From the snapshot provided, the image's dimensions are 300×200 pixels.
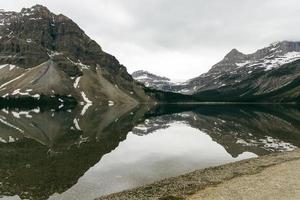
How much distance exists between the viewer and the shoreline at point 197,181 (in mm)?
48719

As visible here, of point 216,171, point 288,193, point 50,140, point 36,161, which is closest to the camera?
point 288,193

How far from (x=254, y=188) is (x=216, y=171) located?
1649 centimetres

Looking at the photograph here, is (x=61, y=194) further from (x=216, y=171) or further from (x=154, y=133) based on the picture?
(x=154, y=133)

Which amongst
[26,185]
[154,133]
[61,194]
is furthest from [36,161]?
[154,133]

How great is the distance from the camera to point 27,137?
11144 centimetres

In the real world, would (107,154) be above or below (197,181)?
above

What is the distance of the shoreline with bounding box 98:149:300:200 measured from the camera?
48719mm

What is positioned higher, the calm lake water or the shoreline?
the calm lake water

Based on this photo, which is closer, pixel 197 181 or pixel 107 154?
pixel 197 181

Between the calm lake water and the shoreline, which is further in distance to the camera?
the calm lake water

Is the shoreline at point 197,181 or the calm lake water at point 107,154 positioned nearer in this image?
the shoreline at point 197,181

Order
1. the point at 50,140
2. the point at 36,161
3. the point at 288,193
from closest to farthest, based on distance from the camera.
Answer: the point at 288,193
the point at 36,161
the point at 50,140

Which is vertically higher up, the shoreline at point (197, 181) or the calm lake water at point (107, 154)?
the calm lake water at point (107, 154)

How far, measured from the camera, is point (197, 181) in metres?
56.3
